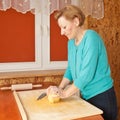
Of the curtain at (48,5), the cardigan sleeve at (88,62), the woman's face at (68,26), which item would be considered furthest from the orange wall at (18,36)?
the cardigan sleeve at (88,62)

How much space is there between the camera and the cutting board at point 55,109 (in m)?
1.28

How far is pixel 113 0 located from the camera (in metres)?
2.55

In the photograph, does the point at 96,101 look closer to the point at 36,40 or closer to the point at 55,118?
the point at 55,118

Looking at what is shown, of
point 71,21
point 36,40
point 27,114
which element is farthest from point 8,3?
point 27,114

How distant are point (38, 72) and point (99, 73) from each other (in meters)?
0.97

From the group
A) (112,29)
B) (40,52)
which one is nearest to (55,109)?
(40,52)

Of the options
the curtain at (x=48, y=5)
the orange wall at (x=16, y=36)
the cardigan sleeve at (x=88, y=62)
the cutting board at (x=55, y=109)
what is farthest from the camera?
the orange wall at (x=16, y=36)

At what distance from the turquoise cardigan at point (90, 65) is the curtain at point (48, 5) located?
2.67ft

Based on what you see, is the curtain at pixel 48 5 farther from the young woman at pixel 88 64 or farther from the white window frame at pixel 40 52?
the young woman at pixel 88 64

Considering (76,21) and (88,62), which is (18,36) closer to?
(76,21)

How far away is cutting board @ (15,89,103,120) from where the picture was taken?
4.20ft

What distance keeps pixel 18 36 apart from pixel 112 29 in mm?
998

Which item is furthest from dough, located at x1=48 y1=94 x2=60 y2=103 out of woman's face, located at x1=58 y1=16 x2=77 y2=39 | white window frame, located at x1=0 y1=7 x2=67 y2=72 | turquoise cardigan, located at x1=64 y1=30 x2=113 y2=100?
white window frame, located at x1=0 y1=7 x2=67 y2=72

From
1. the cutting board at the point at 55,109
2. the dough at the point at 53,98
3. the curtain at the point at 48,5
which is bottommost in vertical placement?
the cutting board at the point at 55,109
